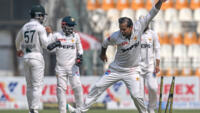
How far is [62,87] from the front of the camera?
35.9 feet

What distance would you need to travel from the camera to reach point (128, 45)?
945cm

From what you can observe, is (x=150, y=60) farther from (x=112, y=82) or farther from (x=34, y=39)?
(x=34, y=39)

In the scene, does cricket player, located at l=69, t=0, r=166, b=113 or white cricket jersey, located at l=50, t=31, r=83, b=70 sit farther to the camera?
white cricket jersey, located at l=50, t=31, r=83, b=70

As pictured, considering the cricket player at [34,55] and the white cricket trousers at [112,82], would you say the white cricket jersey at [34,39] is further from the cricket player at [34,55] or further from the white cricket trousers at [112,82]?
the white cricket trousers at [112,82]

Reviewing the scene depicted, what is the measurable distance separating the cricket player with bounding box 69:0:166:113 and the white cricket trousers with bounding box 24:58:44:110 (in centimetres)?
80

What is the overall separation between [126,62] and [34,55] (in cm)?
168

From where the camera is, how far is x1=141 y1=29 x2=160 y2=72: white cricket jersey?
11.8m

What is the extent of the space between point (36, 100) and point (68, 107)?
1.01m

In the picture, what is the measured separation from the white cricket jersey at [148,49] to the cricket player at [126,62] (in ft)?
6.92

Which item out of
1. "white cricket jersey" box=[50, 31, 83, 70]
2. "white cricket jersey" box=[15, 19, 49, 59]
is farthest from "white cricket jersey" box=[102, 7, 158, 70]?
"white cricket jersey" box=[50, 31, 83, 70]

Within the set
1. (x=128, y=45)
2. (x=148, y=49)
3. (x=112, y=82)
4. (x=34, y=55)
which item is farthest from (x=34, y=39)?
(x=148, y=49)

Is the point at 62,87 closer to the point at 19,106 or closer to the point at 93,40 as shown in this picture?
the point at 19,106

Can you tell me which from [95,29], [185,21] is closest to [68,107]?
[95,29]

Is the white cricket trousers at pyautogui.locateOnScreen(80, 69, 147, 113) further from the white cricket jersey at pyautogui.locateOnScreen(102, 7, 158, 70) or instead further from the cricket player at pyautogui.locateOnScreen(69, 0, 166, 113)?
the white cricket jersey at pyautogui.locateOnScreen(102, 7, 158, 70)
